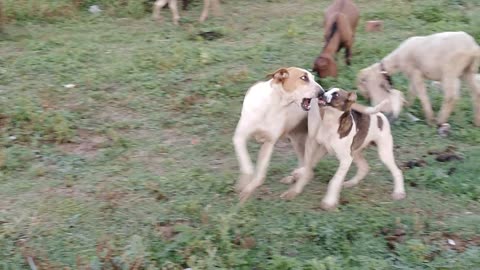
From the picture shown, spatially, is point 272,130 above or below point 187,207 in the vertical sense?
above

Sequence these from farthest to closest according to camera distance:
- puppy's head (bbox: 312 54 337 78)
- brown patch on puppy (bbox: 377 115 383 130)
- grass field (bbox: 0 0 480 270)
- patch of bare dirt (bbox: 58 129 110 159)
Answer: puppy's head (bbox: 312 54 337 78), patch of bare dirt (bbox: 58 129 110 159), brown patch on puppy (bbox: 377 115 383 130), grass field (bbox: 0 0 480 270)

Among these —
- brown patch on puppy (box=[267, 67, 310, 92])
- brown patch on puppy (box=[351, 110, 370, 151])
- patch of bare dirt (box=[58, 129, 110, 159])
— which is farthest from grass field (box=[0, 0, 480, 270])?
brown patch on puppy (box=[267, 67, 310, 92])

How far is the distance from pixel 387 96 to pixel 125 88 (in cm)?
235

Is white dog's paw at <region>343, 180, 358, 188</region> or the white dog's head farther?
the white dog's head

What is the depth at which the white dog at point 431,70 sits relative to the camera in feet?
21.4

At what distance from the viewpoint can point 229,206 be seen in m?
5.12

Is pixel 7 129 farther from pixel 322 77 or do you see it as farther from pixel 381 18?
pixel 381 18

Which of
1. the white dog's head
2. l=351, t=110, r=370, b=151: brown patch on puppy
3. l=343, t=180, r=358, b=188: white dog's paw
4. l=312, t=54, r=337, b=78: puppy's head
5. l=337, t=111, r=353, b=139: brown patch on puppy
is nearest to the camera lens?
l=337, t=111, r=353, b=139: brown patch on puppy

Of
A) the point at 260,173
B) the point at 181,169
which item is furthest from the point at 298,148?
the point at 181,169

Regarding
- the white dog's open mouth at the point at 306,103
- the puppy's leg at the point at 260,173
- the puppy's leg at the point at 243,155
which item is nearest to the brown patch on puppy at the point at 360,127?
the white dog's open mouth at the point at 306,103

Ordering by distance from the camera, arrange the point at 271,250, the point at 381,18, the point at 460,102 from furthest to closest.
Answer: the point at 381,18, the point at 460,102, the point at 271,250

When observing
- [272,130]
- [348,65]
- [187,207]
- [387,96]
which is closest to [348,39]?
[348,65]

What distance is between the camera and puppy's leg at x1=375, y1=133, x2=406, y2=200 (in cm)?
528

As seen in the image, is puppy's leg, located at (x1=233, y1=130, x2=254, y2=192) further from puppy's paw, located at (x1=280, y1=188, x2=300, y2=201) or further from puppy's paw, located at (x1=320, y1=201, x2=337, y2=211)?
puppy's paw, located at (x1=320, y1=201, x2=337, y2=211)
